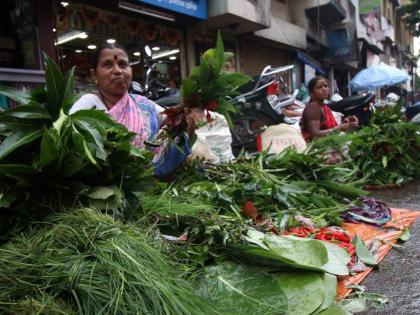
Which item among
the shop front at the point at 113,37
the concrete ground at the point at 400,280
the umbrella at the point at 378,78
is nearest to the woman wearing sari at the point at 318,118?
the concrete ground at the point at 400,280

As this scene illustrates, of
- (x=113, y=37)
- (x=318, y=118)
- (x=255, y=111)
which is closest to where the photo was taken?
(x=318, y=118)

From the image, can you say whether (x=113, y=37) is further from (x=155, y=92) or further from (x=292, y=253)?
(x=292, y=253)

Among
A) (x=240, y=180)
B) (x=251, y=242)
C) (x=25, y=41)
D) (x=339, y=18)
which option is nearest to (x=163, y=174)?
(x=240, y=180)

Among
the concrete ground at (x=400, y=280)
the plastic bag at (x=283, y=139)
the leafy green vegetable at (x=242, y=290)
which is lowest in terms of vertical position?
the concrete ground at (x=400, y=280)

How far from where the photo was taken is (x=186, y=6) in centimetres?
732

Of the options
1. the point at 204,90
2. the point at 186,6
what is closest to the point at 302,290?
the point at 204,90

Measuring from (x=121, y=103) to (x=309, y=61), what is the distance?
37.2 ft

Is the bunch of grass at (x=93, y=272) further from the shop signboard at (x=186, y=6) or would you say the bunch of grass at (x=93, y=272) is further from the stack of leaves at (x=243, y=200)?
the shop signboard at (x=186, y=6)

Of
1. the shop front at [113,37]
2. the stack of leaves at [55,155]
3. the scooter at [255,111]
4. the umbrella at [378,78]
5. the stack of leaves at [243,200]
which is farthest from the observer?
the umbrella at [378,78]

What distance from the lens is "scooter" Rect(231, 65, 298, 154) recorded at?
5.20 meters

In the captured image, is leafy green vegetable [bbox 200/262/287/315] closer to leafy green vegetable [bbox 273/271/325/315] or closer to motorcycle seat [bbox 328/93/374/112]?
leafy green vegetable [bbox 273/271/325/315]

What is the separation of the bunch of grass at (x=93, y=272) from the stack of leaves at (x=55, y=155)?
0.59 ft

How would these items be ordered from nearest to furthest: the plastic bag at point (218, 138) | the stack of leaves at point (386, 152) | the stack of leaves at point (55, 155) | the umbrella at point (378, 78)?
the stack of leaves at point (55, 155)
the plastic bag at point (218, 138)
the stack of leaves at point (386, 152)
the umbrella at point (378, 78)

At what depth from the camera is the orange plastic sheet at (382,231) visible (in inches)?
71.4
